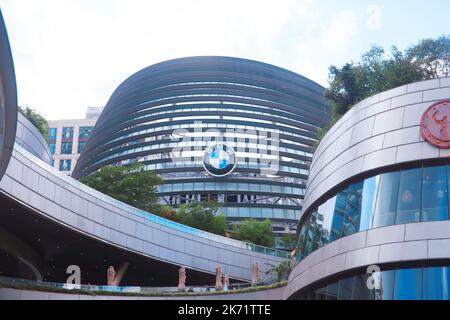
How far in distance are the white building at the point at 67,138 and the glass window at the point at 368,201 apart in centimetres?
11449

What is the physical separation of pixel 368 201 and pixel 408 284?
11.8ft

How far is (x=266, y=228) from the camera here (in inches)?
2260

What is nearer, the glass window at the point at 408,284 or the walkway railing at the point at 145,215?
the glass window at the point at 408,284

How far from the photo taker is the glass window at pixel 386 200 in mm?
23203

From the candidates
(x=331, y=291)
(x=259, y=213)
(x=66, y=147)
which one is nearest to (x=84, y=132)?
(x=66, y=147)

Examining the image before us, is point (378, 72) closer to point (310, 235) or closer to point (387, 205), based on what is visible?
point (310, 235)

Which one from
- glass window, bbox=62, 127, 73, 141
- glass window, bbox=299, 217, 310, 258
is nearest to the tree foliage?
glass window, bbox=299, 217, 310, 258

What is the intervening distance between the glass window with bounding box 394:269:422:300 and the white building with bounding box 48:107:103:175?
4617 inches

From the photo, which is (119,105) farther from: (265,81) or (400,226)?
(400,226)

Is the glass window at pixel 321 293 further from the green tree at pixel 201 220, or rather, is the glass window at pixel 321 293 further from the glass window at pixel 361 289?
the green tree at pixel 201 220

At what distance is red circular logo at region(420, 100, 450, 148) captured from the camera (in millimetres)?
23031

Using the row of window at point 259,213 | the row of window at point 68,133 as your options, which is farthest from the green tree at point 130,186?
the row of window at point 68,133

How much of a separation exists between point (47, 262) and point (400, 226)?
30.9 m

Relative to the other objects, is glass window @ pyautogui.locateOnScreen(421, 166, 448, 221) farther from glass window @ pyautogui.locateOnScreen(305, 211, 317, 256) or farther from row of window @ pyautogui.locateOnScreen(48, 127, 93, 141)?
row of window @ pyautogui.locateOnScreen(48, 127, 93, 141)
